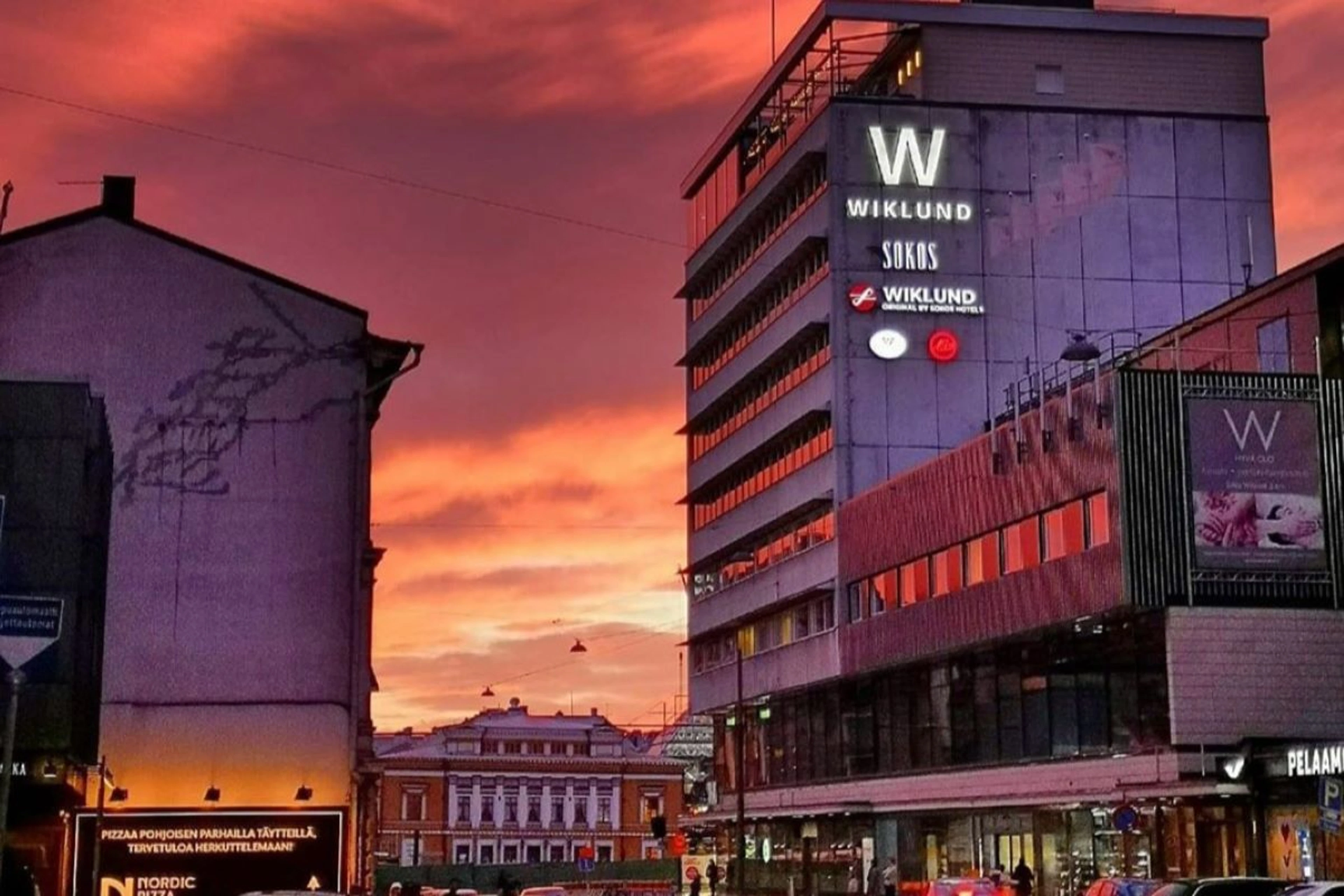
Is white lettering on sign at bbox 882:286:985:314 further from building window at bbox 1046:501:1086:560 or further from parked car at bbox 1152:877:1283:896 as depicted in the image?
parked car at bbox 1152:877:1283:896

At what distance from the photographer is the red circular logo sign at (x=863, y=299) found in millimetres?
80312

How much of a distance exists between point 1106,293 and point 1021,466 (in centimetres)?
2509

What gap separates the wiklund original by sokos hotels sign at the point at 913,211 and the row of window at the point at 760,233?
2.45m

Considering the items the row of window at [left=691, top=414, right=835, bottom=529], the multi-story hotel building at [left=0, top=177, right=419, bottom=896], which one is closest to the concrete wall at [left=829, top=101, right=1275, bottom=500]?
the row of window at [left=691, top=414, right=835, bottom=529]

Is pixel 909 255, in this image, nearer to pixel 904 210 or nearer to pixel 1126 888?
pixel 904 210

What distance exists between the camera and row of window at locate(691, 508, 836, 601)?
81.6 meters

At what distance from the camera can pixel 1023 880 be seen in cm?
5653

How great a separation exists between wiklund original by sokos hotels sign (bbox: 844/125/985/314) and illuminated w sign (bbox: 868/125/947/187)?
0.07 feet

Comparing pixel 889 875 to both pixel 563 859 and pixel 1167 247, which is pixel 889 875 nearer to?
pixel 1167 247

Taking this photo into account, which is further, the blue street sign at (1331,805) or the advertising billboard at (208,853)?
the advertising billboard at (208,853)

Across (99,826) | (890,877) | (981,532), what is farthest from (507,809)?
(99,826)

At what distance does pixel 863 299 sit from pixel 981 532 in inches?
743

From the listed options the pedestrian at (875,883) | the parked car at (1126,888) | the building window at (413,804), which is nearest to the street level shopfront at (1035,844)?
the pedestrian at (875,883)

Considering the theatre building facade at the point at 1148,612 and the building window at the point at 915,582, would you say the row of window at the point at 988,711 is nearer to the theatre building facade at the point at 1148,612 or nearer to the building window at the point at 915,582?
the theatre building facade at the point at 1148,612
